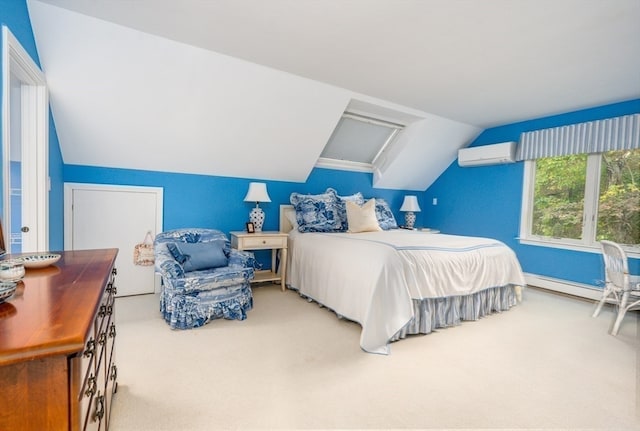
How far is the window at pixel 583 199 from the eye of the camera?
11.5 ft

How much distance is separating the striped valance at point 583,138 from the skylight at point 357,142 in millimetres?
1769

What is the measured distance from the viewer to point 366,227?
363cm

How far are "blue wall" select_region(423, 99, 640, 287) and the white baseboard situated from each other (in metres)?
0.06

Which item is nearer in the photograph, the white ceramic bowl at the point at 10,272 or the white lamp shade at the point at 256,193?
the white ceramic bowl at the point at 10,272

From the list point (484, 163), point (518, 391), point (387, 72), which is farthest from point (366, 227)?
point (484, 163)

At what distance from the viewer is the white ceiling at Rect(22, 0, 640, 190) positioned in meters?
2.10

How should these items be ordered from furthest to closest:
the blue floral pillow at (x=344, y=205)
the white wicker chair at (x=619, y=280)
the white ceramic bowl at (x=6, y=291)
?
1. the blue floral pillow at (x=344, y=205)
2. the white wicker chair at (x=619, y=280)
3. the white ceramic bowl at (x=6, y=291)

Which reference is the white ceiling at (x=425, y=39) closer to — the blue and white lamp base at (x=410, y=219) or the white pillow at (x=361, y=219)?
the white pillow at (x=361, y=219)

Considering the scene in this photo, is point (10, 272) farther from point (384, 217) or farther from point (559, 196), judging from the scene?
point (559, 196)

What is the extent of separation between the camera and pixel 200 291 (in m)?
2.60

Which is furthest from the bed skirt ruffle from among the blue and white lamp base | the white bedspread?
→ the blue and white lamp base

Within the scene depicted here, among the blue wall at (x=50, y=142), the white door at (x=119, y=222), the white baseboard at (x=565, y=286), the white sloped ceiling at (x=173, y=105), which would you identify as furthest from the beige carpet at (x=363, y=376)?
the white sloped ceiling at (x=173, y=105)

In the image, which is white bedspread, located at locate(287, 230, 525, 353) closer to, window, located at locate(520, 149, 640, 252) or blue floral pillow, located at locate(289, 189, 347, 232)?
blue floral pillow, located at locate(289, 189, 347, 232)

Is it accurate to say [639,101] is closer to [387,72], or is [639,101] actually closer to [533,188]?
[533,188]
